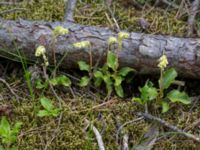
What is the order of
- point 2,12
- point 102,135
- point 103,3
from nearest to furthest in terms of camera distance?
1. point 102,135
2. point 2,12
3. point 103,3

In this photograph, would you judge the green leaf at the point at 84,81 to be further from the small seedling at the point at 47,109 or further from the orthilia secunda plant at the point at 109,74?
the small seedling at the point at 47,109

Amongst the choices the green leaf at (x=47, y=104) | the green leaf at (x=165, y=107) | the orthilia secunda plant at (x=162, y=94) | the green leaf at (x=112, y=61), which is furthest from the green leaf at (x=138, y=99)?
the green leaf at (x=47, y=104)

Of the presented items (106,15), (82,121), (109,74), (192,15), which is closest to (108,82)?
(109,74)

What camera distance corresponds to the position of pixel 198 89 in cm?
275

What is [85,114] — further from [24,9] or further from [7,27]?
[24,9]

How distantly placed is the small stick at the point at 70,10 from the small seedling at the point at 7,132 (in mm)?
987

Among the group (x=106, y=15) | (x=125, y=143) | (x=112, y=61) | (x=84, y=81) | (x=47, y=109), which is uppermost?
(x=106, y=15)

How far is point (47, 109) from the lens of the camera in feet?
8.02

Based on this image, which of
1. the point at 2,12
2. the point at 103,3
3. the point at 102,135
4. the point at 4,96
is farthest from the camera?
the point at 103,3

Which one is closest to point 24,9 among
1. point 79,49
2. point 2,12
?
point 2,12

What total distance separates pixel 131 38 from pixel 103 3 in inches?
26.9

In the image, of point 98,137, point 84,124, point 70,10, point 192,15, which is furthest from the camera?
point 192,15

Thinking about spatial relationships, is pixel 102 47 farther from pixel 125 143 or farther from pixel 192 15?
pixel 192 15

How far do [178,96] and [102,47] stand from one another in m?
0.54
